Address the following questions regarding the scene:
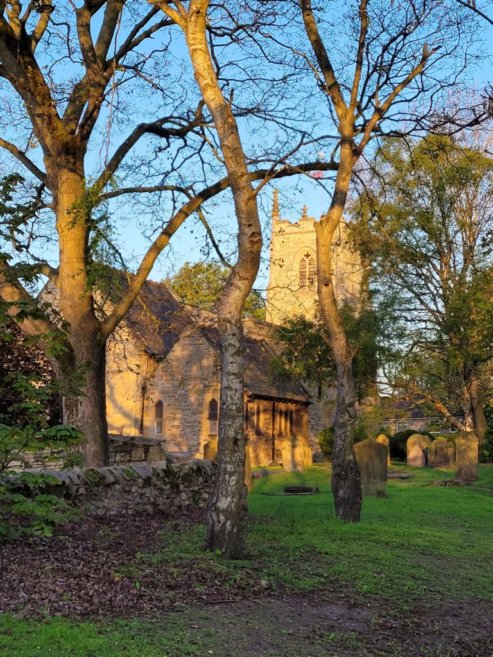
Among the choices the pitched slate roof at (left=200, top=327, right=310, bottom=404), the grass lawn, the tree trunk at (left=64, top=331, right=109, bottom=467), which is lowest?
the grass lawn

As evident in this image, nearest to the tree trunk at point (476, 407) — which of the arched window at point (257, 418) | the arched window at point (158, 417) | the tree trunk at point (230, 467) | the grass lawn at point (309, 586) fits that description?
the arched window at point (257, 418)

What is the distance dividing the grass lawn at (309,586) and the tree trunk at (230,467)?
0.31 meters

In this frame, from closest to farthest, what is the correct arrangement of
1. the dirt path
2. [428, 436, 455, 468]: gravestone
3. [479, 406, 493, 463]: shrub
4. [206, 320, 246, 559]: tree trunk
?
the dirt path
[206, 320, 246, 559]: tree trunk
[428, 436, 455, 468]: gravestone
[479, 406, 493, 463]: shrub

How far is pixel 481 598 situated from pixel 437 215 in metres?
28.6

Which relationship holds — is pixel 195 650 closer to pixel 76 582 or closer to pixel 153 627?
pixel 153 627

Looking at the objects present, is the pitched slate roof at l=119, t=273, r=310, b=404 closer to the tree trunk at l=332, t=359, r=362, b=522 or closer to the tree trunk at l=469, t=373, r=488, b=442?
the tree trunk at l=469, t=373, r=488, b=442

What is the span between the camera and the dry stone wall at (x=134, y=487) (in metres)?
10.1

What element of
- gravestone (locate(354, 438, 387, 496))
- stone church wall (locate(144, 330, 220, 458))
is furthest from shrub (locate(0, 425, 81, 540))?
stone church wall (locate(144, 330, 220, 458))

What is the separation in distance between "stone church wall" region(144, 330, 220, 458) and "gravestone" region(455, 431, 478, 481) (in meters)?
14.0

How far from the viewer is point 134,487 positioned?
37.7 feet

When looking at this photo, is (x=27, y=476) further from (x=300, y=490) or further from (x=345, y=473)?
(x=300, y=490)

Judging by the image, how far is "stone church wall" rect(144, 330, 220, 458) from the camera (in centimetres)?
3541

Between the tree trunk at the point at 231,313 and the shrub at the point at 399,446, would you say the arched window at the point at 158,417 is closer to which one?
the shrub at the point at 399,446

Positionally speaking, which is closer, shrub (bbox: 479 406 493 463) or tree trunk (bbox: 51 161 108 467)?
tree trunk (bbox: 51 161 108 467)
